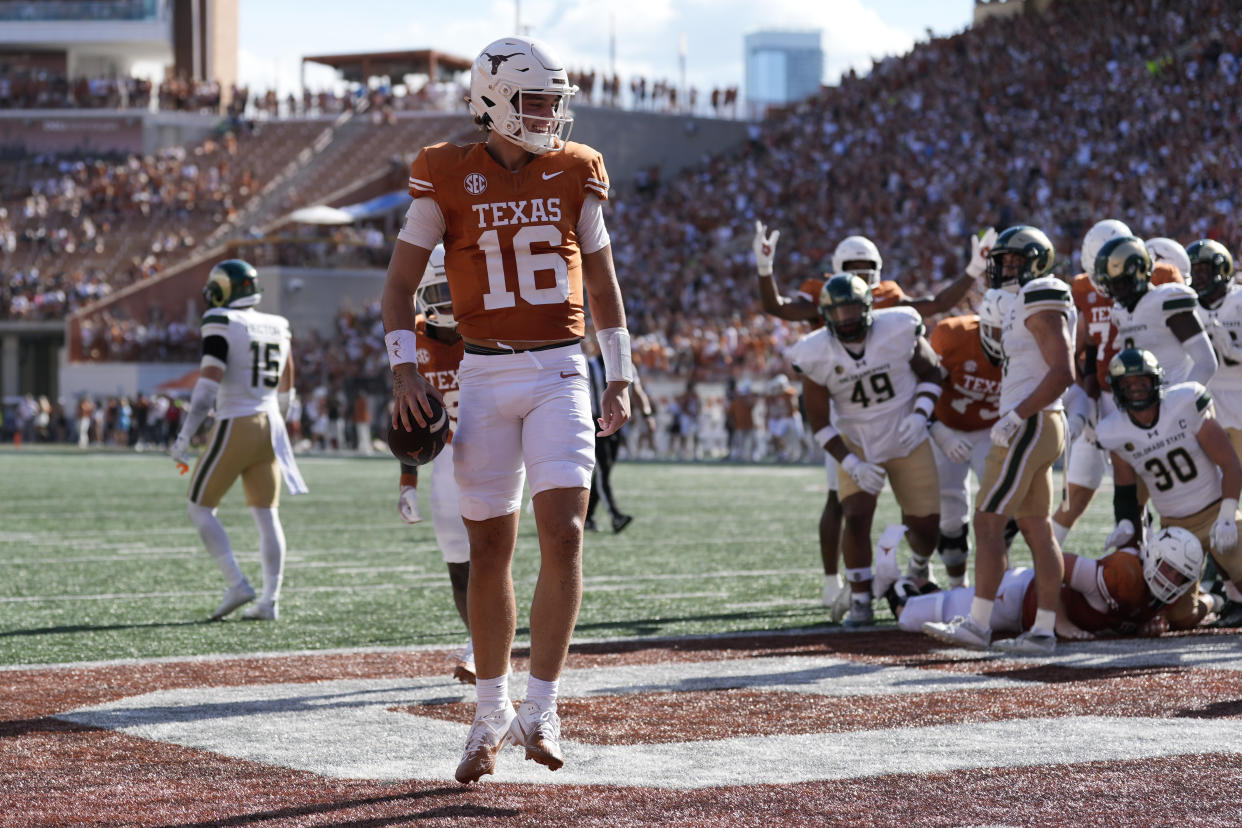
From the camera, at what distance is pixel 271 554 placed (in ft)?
27.4

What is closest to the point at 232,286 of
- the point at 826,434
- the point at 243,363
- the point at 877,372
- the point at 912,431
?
the point at 243,363

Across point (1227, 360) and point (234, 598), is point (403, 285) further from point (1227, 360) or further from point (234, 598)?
point (1227, 360)

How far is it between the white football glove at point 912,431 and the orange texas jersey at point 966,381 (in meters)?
0.45

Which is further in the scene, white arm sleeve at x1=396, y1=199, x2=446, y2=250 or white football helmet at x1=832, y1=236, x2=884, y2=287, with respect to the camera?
white football helmet at x1=832, y1=236, x2=884, y2=287

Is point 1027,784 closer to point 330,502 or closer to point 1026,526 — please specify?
point 1026,526

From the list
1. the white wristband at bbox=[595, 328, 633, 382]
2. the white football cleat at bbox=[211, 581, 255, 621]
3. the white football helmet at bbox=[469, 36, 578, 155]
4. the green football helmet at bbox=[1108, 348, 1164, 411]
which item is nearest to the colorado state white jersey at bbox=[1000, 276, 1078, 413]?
the green football helmet at bbox=[1108, 348, 1164, 411]

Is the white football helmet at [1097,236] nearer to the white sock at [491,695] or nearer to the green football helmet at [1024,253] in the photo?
the green football helmet at [1024,253]

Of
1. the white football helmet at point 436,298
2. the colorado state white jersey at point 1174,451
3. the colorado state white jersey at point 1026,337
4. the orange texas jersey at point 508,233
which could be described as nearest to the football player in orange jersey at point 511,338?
the orange texas jersey at point 508,233

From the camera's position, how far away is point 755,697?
559 centimetres

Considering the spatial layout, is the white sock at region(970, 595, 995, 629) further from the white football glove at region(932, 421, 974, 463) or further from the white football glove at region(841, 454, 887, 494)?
the white football glove at region(932, 421, 974, 463)

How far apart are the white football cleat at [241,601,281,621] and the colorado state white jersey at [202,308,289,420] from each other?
97 centimetres

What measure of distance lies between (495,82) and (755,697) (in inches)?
88.8

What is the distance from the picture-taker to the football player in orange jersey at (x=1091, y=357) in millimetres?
8172

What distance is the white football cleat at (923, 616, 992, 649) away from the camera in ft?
22.3
